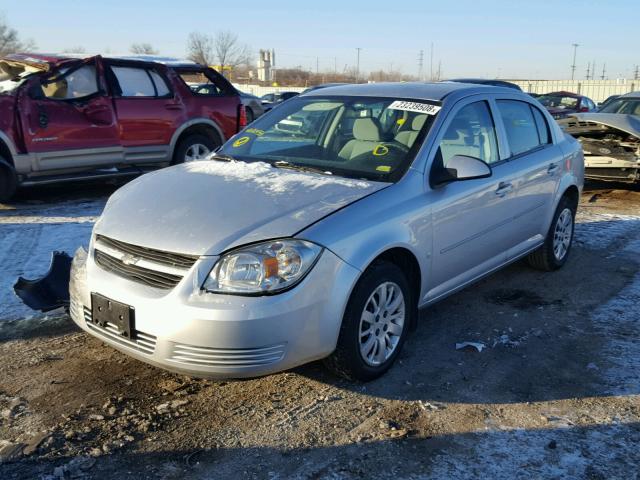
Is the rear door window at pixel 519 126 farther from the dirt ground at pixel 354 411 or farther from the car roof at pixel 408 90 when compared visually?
the dirt ground at pixel 354 411

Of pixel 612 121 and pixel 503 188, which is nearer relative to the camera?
pixel 503 188

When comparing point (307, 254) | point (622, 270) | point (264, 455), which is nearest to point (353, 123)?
point (307, 254)

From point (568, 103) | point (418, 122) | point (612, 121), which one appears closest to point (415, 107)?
point (418, 122)

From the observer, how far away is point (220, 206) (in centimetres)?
348

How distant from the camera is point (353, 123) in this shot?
4.48 metres

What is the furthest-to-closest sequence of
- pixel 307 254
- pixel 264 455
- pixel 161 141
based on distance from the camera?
1. pixel 161 141
2. pixel 307 254
3. pixel 264 455

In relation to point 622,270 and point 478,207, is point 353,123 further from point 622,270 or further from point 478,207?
point 622,270

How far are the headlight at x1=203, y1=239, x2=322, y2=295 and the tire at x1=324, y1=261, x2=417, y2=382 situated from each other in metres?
0.41

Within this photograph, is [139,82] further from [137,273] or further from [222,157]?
[137,273]

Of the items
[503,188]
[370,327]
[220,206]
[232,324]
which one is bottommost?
[370,327]

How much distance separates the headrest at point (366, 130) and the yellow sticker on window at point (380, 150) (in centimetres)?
9

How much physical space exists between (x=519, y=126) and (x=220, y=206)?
2857 millimetres

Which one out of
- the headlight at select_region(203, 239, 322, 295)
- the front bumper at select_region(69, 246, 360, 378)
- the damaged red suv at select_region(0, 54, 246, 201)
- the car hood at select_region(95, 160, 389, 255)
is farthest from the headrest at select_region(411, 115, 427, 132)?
the damaged red suv at select_region(0, 54, 246, 201)

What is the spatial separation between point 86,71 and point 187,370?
6.34 metres
